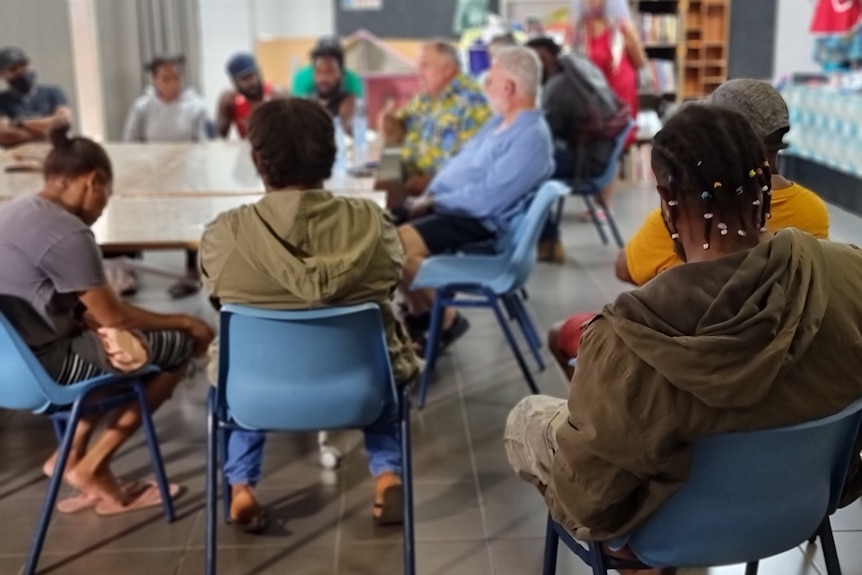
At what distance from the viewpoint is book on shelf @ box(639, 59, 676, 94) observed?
825 cm

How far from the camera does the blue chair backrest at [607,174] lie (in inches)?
210

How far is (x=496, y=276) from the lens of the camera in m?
3.28

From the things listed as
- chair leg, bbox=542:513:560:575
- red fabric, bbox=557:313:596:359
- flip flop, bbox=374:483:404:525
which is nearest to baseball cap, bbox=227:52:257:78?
red fabric, bbox=557:313:596:359

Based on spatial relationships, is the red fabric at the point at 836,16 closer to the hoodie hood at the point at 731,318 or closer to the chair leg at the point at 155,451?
the chair leg at the point at 155,451

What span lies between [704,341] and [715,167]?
26 cm

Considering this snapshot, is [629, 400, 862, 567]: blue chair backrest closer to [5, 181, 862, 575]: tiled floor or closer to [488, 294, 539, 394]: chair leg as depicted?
[5, 181, 862, 575]: tiled floor

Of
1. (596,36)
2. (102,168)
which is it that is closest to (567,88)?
(596,36)

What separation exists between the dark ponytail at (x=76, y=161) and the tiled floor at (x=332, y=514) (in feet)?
2.96

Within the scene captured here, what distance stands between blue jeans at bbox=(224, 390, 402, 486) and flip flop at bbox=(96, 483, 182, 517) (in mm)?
239

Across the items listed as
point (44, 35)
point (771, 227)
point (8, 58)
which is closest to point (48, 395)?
point (771, 227)

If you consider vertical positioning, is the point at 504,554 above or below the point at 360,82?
below

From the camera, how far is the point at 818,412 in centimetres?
140

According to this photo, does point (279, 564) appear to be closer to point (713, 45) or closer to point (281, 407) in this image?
point (281, 407)

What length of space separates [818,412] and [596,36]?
5.28 meters
